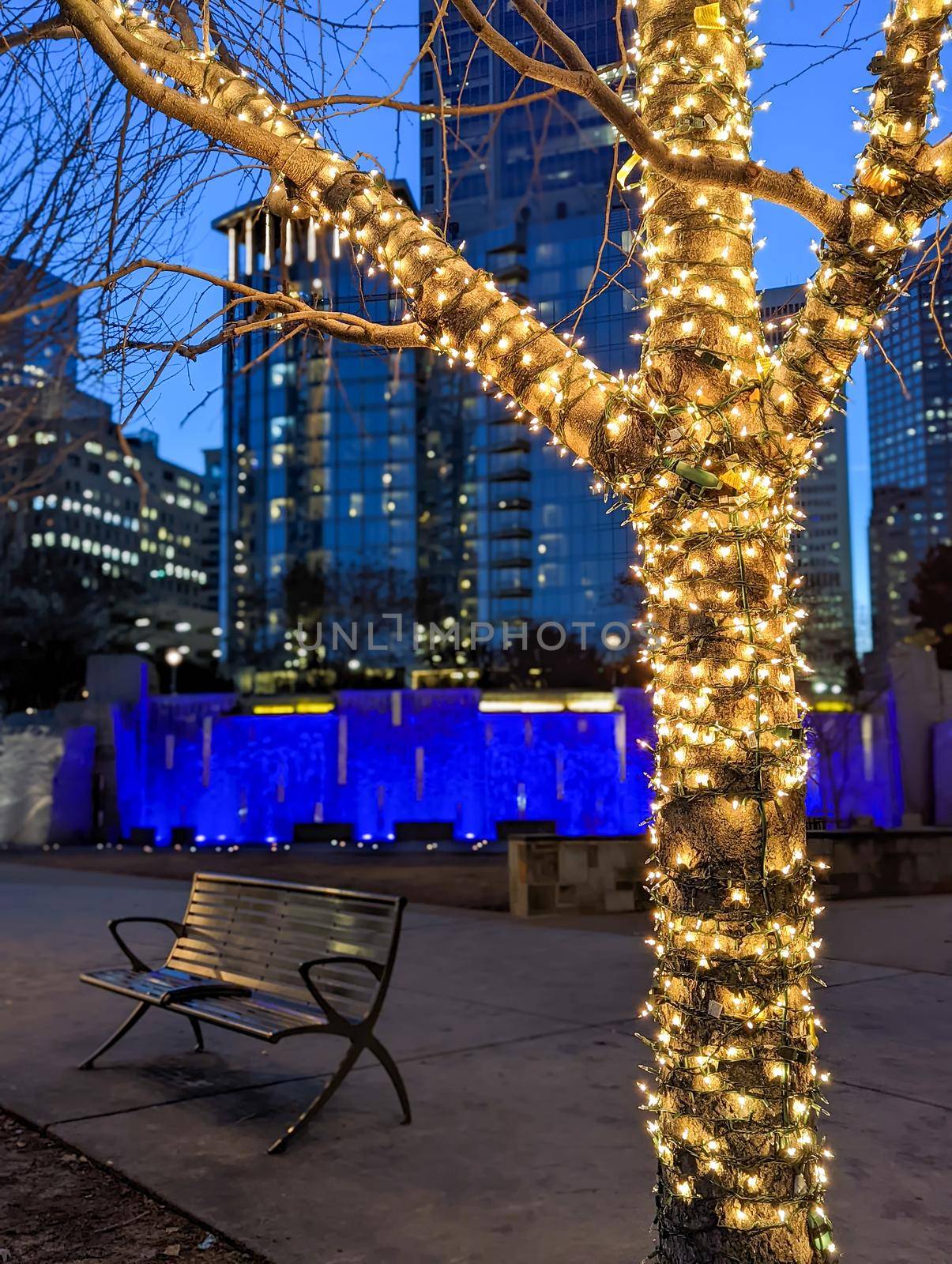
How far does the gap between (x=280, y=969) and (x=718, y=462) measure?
3.71 metres

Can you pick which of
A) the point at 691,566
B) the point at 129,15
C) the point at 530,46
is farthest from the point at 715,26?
the point at 530,46

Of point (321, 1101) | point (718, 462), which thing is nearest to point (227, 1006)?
point (321, 1101)

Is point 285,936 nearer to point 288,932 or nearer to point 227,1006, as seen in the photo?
point 288,932

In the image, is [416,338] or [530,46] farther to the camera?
[530,46]

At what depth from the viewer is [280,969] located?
216 inches

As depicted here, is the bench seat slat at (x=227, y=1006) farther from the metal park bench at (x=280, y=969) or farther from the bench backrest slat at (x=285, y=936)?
the bench backrest slat at (x=285, y=936)

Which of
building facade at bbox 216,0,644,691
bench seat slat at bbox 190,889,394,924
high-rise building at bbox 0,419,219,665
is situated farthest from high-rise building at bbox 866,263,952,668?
high-rise building at bbox 0,419,219,665

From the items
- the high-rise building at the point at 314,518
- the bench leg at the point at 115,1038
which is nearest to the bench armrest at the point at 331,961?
the bench leg at the point at 115,1038

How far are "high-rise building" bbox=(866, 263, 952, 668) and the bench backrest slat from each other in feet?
10.3

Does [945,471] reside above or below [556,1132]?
above

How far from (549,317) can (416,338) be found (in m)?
1.98

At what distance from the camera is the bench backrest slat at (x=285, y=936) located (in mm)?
4996

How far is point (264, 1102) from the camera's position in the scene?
5.00 metres

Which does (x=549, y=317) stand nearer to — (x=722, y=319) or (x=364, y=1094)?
(x=722, y=319)
